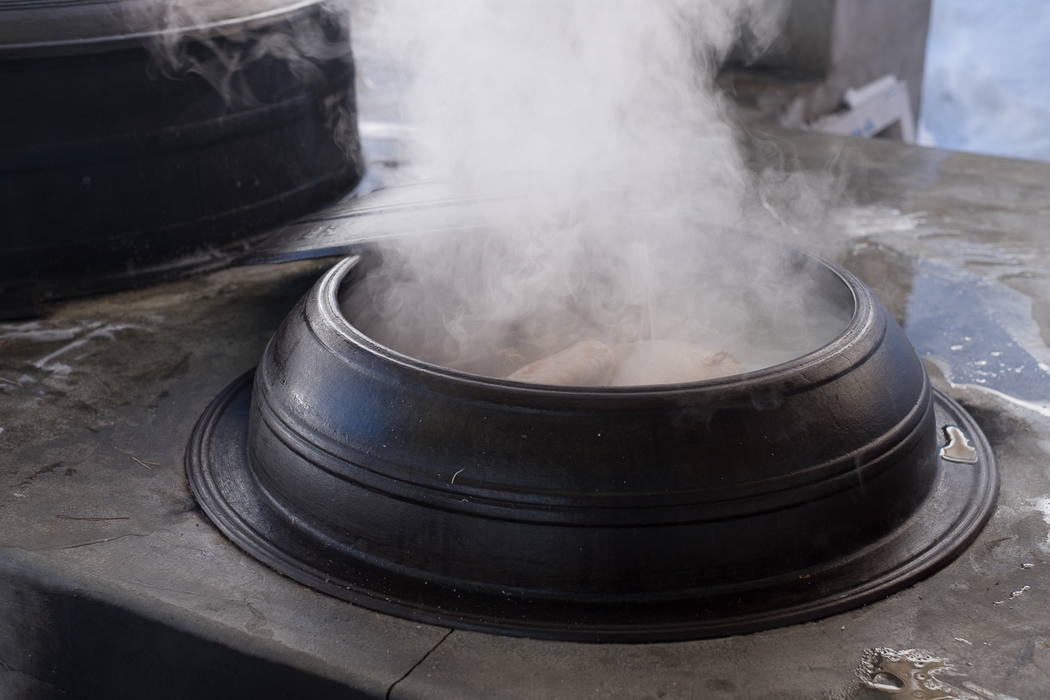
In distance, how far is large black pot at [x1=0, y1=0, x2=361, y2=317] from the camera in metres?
3.27

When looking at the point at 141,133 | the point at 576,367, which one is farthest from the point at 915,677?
the point at 141,133

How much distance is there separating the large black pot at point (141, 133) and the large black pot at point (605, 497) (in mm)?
1788

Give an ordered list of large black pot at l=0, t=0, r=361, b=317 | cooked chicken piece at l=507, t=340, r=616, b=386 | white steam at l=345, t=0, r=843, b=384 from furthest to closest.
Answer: large black pot at l=0, t=0, r=361, b=317, white steam at l=345, t=0, r=843, b=384, cooked chicken piece at l=507, t=340, r=616, b=386

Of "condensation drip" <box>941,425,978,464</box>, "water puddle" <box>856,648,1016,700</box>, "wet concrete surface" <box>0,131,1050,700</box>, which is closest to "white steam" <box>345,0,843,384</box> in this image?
"condensation drip" <box>941,425,978,464</box>

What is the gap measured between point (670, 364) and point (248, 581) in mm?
1093

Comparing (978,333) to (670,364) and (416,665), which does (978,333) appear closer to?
(670,364)

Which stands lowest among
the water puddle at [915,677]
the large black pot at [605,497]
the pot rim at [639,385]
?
the water puddle at [915,677]

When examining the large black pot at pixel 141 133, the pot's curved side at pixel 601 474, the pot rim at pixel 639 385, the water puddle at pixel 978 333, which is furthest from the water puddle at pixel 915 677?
the large black pot at pixel 141 133

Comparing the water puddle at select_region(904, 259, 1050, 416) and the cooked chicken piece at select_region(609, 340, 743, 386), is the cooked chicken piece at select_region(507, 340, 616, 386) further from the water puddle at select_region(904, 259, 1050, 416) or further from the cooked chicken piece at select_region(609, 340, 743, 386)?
the water puddle at select_region(904, 259, 1050, 416)

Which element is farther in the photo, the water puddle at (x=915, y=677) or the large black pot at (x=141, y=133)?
the large black pot at (x=141, y=133)

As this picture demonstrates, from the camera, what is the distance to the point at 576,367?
2.28 m

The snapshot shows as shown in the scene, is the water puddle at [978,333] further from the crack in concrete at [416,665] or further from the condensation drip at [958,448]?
the crack in concrete at [416,665]

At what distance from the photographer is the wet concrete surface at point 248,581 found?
1769 millimetres

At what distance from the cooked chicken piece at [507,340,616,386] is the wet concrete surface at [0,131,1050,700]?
25.6 inches
